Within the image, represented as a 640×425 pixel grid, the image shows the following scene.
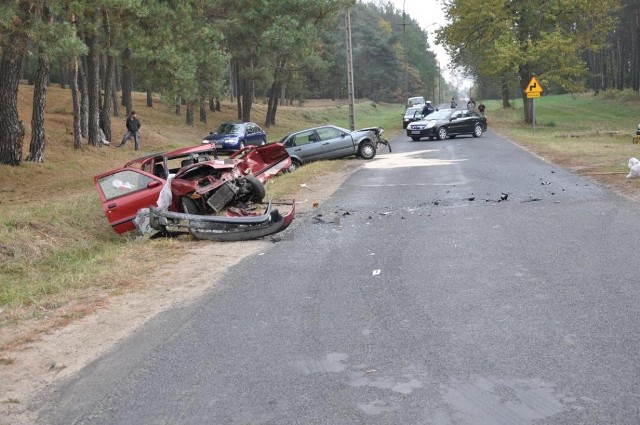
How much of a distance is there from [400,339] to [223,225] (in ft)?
20.2

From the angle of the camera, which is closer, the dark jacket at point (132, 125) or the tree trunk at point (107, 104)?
the dark jacket at point (132, 125)

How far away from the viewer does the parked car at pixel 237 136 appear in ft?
112

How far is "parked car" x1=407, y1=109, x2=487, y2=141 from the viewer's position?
35750 mm

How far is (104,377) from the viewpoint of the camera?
211 inches

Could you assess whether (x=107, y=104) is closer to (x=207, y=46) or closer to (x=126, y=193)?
(x=207, y=46)

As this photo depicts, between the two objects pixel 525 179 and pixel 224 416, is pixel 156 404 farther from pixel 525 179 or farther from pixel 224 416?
pixel 525 179

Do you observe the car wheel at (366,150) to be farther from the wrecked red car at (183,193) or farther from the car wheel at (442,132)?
the wrecked red car at (183,193)

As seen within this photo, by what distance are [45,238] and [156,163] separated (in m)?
Result: 3.11

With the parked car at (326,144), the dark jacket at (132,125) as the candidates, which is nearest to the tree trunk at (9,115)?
the parked car at (326,144)

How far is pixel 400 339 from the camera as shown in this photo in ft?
19.2

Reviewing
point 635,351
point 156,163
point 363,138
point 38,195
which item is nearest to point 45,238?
point 156,163

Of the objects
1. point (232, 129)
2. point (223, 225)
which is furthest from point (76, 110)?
point (223, 225)

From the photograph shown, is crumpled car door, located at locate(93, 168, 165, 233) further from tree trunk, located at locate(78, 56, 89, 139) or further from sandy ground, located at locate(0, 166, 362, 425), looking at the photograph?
Result: tree trunk, located at locate(78, 56, 89, 139)

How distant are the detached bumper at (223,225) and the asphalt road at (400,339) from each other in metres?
0.54
